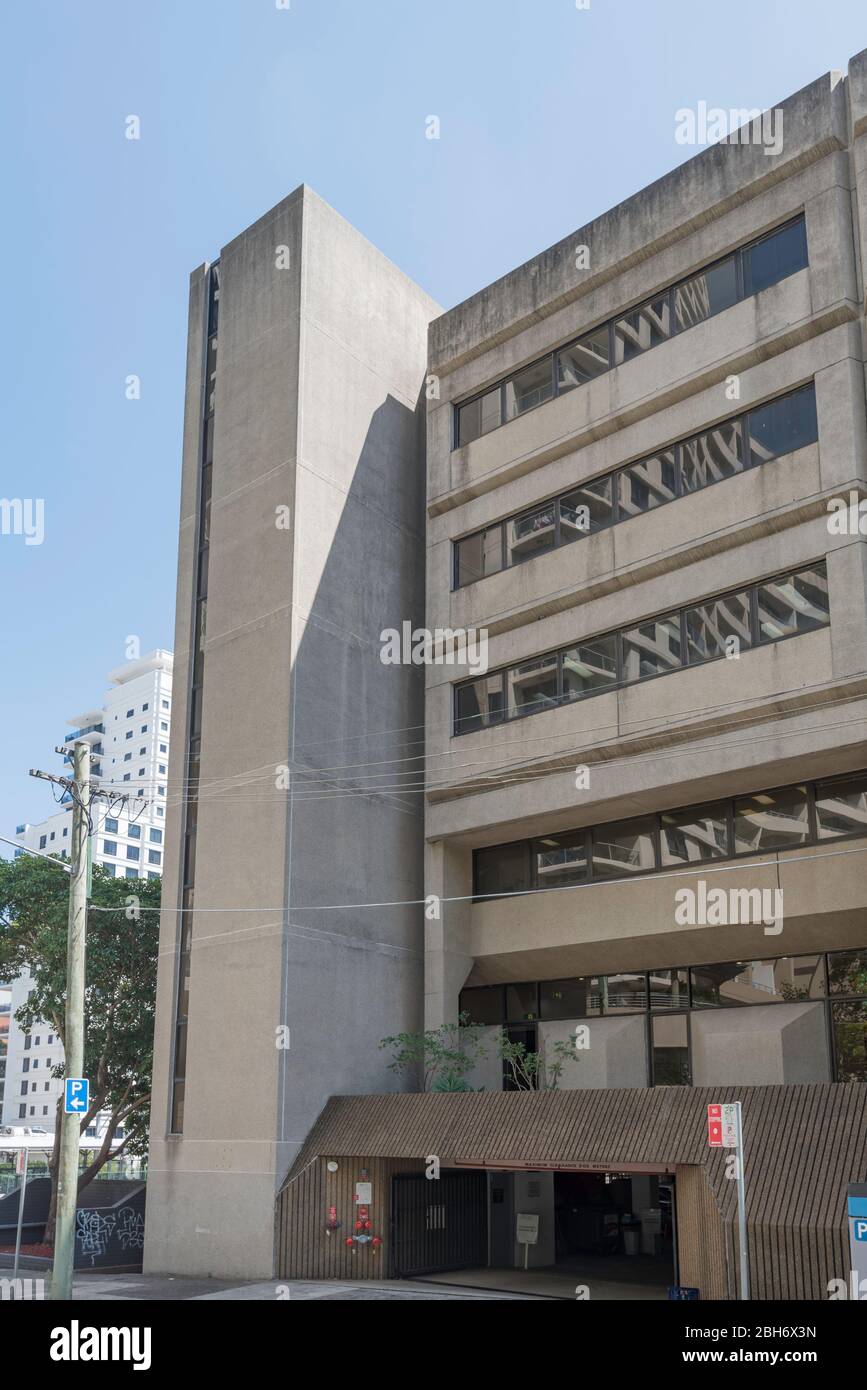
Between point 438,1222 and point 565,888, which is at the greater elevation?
point 565,888

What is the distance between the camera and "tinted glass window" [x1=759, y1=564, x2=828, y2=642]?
24438 millimetres

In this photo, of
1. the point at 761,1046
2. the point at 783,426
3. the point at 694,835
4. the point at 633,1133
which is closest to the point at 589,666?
the point at 694,835

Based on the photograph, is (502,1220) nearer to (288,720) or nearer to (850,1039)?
(850,1039)

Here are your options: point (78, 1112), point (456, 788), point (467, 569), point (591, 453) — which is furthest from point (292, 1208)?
point (591, 453)

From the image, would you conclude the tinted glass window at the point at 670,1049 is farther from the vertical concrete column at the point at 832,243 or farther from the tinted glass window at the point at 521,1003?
the vertical concrete column at the point at 832,243

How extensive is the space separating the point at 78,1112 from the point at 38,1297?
4.04m

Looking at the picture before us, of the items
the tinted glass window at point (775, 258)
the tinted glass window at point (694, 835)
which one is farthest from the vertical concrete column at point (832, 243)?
the tinted glass window at point (694, 835)

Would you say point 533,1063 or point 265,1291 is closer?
point 265,1291

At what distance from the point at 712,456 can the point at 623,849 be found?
8741 millimetres

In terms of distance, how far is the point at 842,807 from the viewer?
25.0 meters

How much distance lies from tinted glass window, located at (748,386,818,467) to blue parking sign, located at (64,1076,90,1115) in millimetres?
17238

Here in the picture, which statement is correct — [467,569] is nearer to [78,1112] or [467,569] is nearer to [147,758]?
[78,1112]

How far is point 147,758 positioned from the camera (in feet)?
461

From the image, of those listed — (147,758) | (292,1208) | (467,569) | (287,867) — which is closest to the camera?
(292,1208)
